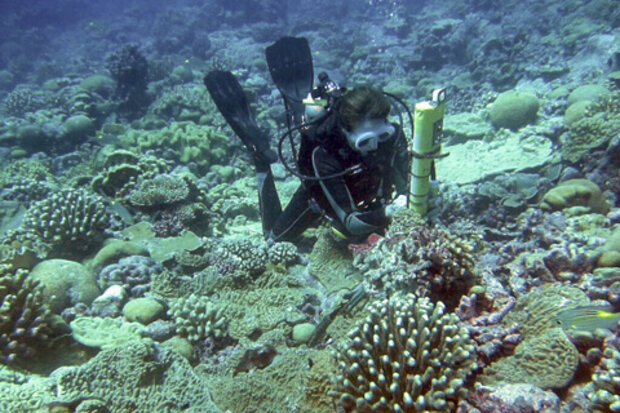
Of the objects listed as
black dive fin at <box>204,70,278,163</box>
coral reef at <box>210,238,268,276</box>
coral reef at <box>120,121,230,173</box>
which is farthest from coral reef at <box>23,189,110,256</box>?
coral reef at <box>120,121,230,173</box>

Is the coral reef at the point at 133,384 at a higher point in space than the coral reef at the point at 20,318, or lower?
lower

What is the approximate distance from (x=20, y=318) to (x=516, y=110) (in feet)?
35.6

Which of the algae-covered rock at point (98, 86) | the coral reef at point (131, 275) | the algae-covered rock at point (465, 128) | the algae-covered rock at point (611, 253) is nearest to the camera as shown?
the algae-covered rock at point (611, 253)

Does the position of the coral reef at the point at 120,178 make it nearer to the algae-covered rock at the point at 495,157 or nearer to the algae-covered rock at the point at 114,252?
the algae-covered rock at the point at 114,252

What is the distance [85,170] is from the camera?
9289mm

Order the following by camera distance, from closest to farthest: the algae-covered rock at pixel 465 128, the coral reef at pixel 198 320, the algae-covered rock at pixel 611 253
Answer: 1. the algae-covered rock at pixel 611 253
2. the coral reef at pixel 198 320
3. the algae-covered rock at pixel 465 128

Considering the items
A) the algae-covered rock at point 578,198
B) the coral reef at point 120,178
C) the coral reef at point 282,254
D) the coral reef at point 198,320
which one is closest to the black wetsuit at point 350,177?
the coral reef at point 282,254

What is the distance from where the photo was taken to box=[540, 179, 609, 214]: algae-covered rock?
4.92 m

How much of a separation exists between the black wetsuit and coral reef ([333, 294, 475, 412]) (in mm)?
1678

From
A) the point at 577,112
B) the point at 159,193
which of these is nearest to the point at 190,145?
the point at 159,193

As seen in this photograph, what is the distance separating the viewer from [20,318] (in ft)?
11.4

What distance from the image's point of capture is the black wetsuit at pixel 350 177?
166 inches

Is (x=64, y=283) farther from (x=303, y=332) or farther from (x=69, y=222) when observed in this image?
(x=303, y=332)

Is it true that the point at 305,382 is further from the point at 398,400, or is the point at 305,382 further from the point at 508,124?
the point at 508,124
